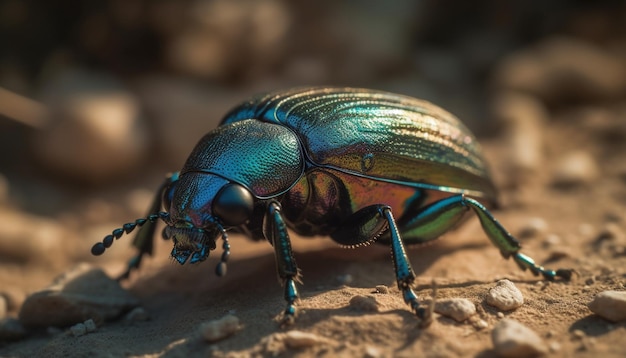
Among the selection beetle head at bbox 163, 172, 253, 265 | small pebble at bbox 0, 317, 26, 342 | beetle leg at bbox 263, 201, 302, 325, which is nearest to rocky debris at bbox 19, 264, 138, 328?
small pebble at bbox 0, 317, 26, 342

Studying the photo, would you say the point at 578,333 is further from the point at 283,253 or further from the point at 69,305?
the point at 69,305

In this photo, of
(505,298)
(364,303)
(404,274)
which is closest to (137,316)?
(364,303)

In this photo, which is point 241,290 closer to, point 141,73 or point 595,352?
point 595,352

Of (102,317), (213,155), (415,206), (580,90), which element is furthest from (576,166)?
(102,317)

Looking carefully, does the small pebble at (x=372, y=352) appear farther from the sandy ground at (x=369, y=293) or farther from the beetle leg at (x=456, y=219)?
the beetle leg at (x=456, y=219)

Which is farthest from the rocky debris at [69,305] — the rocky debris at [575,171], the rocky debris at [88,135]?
the rocky debris at [575,171]

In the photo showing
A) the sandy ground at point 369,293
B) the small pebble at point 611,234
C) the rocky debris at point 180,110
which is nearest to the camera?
the sandy ground at point 369,293
